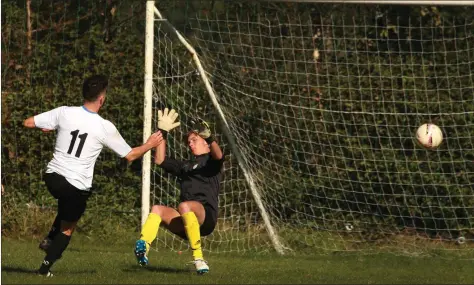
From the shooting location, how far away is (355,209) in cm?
1348

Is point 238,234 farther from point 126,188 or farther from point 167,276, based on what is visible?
point 167,276

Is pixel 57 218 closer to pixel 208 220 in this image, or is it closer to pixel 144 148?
pixel 144 148

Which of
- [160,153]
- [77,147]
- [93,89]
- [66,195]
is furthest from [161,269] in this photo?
[93,89]

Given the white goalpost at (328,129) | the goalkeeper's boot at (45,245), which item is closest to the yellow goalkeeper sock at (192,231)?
the goalkeeper's boot at (45,245)

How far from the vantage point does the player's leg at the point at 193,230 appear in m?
9.53

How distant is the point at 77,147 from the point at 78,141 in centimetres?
5

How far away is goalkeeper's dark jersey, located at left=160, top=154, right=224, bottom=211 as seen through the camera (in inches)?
392

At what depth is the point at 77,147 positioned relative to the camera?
8852mm

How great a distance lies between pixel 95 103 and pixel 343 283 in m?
2.60

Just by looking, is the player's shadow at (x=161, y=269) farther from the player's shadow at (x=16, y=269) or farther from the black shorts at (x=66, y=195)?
the black shorts at (x=66, y=195)

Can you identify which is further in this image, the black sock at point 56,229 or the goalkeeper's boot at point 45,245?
the black sock at point 56,229

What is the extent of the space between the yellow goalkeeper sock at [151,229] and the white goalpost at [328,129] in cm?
321

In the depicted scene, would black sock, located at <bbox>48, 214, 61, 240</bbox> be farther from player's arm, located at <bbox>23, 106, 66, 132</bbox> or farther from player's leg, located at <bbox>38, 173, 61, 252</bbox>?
player's arm, located at <bbox>23, 106, 66, 132</bbox>

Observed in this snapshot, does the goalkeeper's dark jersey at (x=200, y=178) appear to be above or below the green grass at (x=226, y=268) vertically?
above
